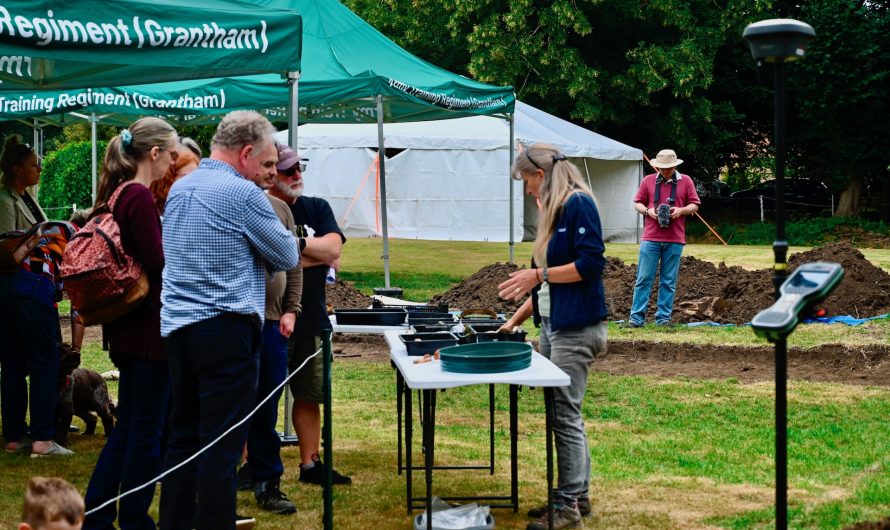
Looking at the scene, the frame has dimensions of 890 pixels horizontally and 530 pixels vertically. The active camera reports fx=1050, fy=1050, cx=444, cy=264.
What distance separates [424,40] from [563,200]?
28725 millimetres

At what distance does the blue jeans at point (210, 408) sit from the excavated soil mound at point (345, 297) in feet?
31.9

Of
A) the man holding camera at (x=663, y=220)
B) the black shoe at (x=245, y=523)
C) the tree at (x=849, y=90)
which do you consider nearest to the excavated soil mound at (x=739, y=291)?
the man holding camera at (x=663, y=220)

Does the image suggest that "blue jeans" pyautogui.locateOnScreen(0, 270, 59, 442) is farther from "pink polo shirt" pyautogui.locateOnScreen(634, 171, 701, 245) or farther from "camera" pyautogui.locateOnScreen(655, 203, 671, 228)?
"pink polo shirt" pyautogui.locateOnScreen(634, 171, 701, 245)

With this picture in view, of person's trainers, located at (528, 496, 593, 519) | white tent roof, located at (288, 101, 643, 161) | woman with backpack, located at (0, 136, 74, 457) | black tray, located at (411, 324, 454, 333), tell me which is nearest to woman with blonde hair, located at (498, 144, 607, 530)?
person's trainers, located at (528, 496, 593, 519)

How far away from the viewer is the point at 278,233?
13.4ft

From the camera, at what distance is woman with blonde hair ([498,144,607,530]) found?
5016 millimetres

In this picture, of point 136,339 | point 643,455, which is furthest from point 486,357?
point 643,455

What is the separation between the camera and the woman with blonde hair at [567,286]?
5.02 m

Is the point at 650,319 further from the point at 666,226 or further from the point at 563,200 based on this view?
the point at 563,200

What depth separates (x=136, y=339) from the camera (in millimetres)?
4531

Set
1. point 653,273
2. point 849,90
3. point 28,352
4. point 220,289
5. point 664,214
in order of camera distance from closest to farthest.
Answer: point 220,289 → point 28,352 → point 664,214 → point 653,273 → point 849,90

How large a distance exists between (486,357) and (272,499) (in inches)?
63.6

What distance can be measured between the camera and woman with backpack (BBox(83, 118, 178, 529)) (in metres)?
8.09

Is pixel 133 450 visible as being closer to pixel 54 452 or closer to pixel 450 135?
pixel 54 452
